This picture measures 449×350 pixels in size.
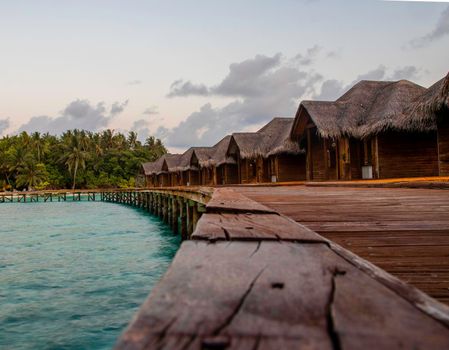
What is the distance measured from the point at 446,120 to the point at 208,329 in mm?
12986

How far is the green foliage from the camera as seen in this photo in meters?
52.8

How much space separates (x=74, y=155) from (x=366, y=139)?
46922 millimetres

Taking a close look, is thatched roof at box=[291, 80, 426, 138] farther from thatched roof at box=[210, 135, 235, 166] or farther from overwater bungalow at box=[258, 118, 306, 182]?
thatched roof at box=[210, 135, 235, 166]

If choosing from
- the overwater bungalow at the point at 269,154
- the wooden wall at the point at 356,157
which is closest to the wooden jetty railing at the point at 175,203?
the overwater bungalow at the point at 269,154

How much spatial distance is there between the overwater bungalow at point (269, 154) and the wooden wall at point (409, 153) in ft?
20.0

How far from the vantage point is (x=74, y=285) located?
7.42 m

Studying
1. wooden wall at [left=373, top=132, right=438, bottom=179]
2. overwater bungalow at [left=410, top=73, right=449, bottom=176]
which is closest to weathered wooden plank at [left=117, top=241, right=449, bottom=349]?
overwater bungalow at [left=410, top=73, right=449, bottom=176]

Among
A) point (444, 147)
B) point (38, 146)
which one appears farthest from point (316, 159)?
point (38, 146)

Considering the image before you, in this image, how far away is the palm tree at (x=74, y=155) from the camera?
180ft

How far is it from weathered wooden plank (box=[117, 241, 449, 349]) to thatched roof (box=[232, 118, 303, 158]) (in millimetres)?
20650

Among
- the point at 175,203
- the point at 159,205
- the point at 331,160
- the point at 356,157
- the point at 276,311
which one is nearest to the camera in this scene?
the point at 276,311

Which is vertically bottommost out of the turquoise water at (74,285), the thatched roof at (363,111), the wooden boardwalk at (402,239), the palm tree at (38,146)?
the turquoise water at (74,285)

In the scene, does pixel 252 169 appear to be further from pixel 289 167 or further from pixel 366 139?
pixel 366 139

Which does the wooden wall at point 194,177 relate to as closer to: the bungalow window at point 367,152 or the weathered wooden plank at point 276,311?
the bungalow window at point 367,152
